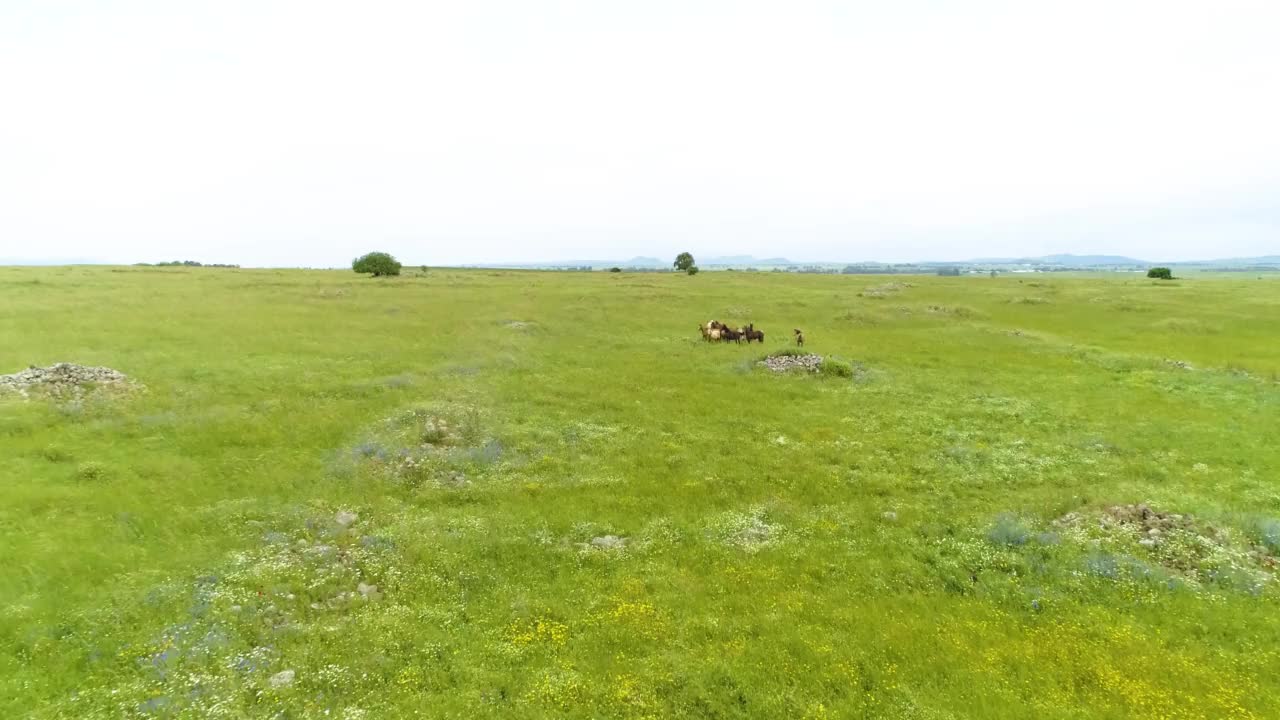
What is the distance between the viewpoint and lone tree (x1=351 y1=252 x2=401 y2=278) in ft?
348

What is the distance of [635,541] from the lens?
56.6ft

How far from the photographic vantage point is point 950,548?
54.2 ft

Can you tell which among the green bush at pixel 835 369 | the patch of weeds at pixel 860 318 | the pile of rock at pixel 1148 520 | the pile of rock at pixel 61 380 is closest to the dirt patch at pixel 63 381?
the pile of rock at pixel 61 380

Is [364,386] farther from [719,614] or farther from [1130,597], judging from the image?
A: [1130,597]

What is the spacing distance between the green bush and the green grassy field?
103 cm

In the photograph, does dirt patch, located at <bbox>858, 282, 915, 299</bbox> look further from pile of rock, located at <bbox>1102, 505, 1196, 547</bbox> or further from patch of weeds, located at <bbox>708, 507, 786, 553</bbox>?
patch of weeds, located at <bbox>708, 507, 786, 553</bbox>

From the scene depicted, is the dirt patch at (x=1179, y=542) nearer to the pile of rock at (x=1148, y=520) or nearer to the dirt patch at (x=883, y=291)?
the pile of rock at (x=1148, y=520)

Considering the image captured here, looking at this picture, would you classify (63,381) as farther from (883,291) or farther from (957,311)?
(883,291)

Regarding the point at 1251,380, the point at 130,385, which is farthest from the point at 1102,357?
the point at 130,385

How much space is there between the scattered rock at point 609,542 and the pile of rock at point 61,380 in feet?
88.5

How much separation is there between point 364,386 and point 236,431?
7537 mm

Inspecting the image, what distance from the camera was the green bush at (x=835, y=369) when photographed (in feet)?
116

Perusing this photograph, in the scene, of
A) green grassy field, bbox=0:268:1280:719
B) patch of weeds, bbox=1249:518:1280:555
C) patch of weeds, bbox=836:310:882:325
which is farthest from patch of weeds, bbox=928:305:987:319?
patch of weeds, bbox=1249:518:1280:555

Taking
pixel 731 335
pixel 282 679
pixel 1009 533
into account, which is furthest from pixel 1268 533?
pixel 731 335
